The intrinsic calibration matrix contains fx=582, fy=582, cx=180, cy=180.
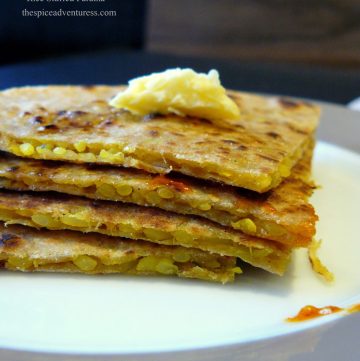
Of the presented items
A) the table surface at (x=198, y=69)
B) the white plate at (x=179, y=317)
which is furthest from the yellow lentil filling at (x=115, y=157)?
the table surface at (x=198, y=69)

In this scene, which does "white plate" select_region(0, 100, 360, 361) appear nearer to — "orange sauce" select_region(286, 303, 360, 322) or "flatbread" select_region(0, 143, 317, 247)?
"orange sauce" select_region(286, 303, 360, 322)

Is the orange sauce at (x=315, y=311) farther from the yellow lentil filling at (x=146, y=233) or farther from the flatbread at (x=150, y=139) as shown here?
the flatbread at (x=150, y=139)

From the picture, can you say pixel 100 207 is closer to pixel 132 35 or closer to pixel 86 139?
pixel 86 139

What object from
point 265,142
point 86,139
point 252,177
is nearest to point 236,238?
point 252,177

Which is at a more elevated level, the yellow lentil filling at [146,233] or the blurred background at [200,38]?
the yellow lentil filling at [146,233]

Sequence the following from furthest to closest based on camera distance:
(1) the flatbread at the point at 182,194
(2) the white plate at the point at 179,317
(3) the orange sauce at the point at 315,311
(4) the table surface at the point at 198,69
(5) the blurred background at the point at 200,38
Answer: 1. (5) the blurred background at the point at 200,38
2. (4) the table surface at the point at 198,69
3. (1) the flatbread at the point at 182,194
4. (3) the orange sauce at the point at 315,311
5. (2) the white plate at the point at 179,317

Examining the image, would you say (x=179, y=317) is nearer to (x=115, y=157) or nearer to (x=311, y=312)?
(x=311, y=312)
